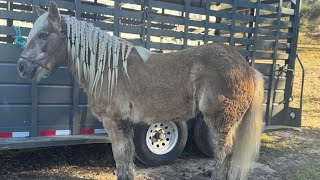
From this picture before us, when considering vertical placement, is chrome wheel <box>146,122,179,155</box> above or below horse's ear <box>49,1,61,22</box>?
below

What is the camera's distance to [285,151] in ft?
20.6

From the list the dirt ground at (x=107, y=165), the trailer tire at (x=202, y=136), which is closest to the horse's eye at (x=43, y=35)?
the dirt ground at (x=107, y=165)

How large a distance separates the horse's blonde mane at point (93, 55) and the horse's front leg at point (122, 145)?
34 centimetres

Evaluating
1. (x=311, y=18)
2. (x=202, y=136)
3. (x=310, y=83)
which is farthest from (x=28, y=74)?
(x=311, y=18)

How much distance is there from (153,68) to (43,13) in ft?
4.31

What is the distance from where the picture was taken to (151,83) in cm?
375

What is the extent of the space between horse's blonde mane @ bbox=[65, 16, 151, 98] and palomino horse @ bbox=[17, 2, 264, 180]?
0.4 inches

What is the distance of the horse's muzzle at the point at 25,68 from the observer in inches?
138

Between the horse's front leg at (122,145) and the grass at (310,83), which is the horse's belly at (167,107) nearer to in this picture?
the horse's front leg at (122,145)

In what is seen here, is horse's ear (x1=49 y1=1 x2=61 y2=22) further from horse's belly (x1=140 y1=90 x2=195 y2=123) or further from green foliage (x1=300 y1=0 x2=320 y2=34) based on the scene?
green foliage (x1=300 y1=0 x2=320 y2=34)

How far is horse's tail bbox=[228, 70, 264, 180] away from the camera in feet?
12.6

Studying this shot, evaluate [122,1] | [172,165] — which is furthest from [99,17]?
[172,165]

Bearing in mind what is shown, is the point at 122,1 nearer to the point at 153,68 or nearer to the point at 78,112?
the point at 153,68

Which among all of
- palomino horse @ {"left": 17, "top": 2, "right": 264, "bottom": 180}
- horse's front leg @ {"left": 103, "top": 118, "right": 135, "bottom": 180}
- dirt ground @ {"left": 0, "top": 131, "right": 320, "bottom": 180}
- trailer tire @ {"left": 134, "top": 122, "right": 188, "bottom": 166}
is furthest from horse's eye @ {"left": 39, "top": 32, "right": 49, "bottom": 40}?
dirt ground @ {"left": 0, "top": 131, "right": 320, "bottom": 180}
